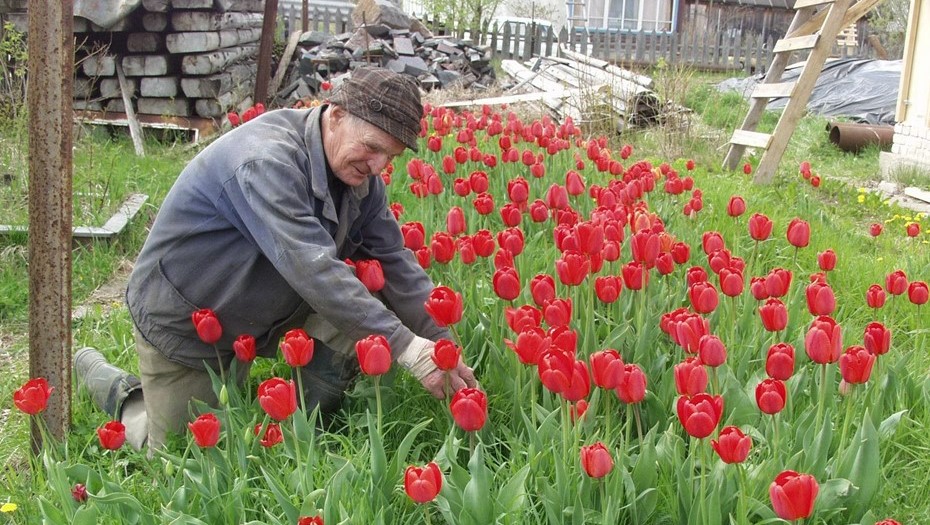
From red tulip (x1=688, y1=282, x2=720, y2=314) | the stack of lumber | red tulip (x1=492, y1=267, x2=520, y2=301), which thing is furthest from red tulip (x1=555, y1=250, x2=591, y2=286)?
the stack of lumber

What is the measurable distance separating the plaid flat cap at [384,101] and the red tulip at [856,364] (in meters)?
1.21

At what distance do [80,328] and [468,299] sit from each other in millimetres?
1801

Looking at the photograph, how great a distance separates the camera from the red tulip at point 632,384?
76.2 inches

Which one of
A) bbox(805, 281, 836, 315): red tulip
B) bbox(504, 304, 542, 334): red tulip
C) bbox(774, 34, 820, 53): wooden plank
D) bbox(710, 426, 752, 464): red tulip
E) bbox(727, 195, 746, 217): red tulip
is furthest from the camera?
bbox(774, 34, 820, 53): wooden plank

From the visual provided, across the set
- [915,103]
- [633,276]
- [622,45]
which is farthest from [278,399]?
[622,45]

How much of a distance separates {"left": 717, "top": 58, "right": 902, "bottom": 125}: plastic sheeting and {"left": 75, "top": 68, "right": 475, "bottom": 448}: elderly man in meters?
10.7

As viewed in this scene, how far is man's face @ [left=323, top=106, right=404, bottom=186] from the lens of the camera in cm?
251

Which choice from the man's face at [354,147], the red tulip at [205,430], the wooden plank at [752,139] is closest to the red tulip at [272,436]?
the red tulip at [205,430]

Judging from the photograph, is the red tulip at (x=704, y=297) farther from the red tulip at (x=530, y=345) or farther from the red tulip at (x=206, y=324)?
the red tulip at (x=206, y=324)

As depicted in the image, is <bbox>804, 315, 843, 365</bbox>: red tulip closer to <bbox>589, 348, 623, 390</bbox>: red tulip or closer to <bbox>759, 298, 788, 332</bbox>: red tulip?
<bbox>759, 298, 788, 332</bbox>: red tulip

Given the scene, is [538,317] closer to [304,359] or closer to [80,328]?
[304,359]

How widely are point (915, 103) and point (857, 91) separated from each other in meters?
5.33

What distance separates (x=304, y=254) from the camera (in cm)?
237

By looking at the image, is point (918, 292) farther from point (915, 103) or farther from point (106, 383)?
point (915, 103)
